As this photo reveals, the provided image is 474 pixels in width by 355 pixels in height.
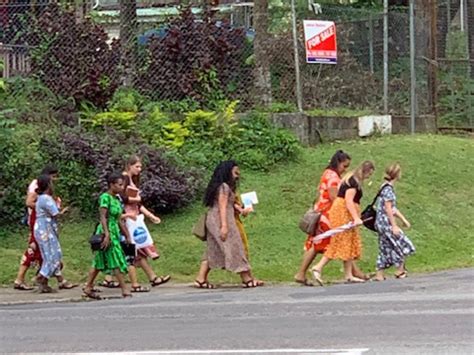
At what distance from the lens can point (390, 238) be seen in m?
12.9

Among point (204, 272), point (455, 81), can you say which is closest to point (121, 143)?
point (204, 272)

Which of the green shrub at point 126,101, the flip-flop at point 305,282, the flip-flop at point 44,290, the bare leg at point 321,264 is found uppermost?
the green shrub at point 126,101

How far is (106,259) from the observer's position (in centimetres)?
1205

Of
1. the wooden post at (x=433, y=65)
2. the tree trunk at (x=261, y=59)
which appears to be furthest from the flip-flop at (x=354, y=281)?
the wooden post at (x=433, y=65)

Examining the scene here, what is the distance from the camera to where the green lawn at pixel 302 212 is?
541 inches

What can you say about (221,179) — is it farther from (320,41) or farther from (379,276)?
(320,41)

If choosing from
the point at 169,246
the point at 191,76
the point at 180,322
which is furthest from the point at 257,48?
the point at 180,322

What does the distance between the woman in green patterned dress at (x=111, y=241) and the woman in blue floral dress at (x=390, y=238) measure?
320 centimetres

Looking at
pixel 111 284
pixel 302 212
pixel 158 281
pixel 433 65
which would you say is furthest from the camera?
pixel 433 65

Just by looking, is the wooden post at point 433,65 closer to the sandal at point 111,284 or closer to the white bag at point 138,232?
the white bag at point 138,232

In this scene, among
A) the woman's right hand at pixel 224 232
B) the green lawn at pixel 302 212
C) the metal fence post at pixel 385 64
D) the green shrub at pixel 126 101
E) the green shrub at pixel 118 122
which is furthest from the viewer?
the metal fence post at pixel 385 64

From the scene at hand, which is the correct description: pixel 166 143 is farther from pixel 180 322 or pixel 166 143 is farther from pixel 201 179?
pixel 180 322

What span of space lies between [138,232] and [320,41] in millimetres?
7311

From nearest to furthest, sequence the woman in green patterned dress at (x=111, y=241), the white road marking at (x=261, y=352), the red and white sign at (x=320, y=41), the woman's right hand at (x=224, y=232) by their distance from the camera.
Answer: the white road marking at (x=261, y=352), the woman in green patterned dress at (x=111, y=241), the woman's right hand at (x=224, y=232), the red and white sign at (x=320, y=41)
